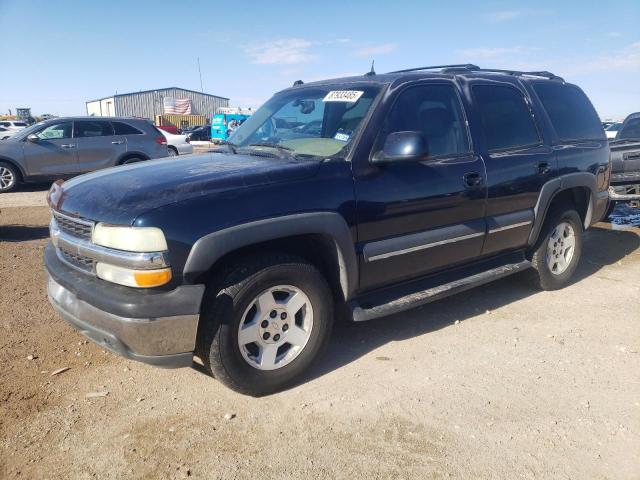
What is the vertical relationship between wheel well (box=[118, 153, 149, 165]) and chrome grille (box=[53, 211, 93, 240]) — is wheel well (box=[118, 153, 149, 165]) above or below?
below

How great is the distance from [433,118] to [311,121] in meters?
0.92

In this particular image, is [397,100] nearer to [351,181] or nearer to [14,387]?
[351,181]

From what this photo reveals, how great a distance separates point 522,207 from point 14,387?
404 cm

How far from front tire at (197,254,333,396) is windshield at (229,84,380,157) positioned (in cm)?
91

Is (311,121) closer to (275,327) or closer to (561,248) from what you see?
(275,327)

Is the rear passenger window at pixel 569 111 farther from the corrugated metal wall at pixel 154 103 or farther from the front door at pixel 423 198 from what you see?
the corrugated metal wall at pixel 154 103

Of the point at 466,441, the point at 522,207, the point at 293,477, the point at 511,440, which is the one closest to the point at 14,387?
the point at 293,477

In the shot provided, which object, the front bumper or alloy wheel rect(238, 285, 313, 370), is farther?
alloy wheel rect(238, 285, 313, 370)

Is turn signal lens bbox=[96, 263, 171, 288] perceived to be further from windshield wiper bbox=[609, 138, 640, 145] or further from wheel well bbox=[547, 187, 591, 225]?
windshield wiper bbox=[609, 138, 640, 145]

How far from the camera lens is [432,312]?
177 inches

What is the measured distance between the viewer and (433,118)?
12.6 ft

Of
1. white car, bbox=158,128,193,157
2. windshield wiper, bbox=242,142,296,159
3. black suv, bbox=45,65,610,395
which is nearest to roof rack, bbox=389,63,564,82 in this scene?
black suv, bbox=45,65,610,395

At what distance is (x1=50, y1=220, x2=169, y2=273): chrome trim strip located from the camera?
259 cm

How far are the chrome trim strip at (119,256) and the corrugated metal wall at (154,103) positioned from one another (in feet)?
187
